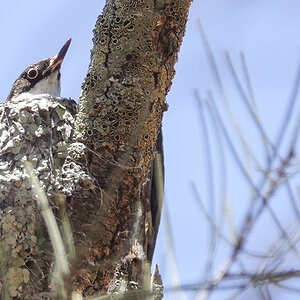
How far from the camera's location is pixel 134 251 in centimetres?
537

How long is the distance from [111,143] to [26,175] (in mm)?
680

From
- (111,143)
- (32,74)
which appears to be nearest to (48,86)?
(32,74)

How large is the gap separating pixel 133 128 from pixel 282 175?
98.3 inches

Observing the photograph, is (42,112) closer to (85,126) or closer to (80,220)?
(85,126)

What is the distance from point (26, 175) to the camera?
5.20 metres

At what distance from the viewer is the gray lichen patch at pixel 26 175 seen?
4871 millimetres

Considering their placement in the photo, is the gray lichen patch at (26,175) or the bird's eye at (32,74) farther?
the bird's eye at (32,74)

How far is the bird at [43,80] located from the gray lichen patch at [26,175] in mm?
1393

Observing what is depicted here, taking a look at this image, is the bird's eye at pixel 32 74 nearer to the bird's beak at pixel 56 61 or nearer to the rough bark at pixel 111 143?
the bird's beak at pixel 56 61

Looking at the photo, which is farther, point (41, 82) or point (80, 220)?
point (41, 82)

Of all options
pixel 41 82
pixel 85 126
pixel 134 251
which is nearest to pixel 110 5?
pixel 85 126

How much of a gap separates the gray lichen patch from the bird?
4.57 feet

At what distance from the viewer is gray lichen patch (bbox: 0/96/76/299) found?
16.0ft

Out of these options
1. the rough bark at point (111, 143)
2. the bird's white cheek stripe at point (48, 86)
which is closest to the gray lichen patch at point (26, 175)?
the rough bark at point (111, 143)
